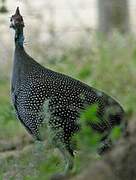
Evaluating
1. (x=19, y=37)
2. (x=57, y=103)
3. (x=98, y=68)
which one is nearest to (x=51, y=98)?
(x=57, y=103)

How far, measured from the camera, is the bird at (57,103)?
18.5 ft

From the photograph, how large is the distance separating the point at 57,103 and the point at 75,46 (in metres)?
4.75

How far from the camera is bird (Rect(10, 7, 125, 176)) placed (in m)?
5.65

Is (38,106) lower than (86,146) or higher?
lower

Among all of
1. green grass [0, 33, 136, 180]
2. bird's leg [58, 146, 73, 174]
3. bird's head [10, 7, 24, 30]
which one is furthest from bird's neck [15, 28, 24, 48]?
Answer: green grass [0, 33, 136, 180]

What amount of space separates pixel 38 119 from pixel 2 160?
915 millimetres

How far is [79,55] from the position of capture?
10203 mm

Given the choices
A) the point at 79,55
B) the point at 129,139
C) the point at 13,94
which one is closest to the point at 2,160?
the point at 13,94

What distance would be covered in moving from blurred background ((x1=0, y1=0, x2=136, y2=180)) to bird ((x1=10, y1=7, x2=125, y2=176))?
107 centimetres

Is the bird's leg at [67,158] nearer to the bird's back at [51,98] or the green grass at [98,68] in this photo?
the bird's back at [51,98]

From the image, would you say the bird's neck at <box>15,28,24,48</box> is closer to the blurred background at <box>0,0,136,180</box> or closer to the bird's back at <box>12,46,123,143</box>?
the bird's back at <box>12,46,123,143</box>

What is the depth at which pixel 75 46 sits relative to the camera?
10.4 meters

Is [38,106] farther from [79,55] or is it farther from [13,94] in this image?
[79,55]

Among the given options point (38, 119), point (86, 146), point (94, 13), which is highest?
point (86, 146)
